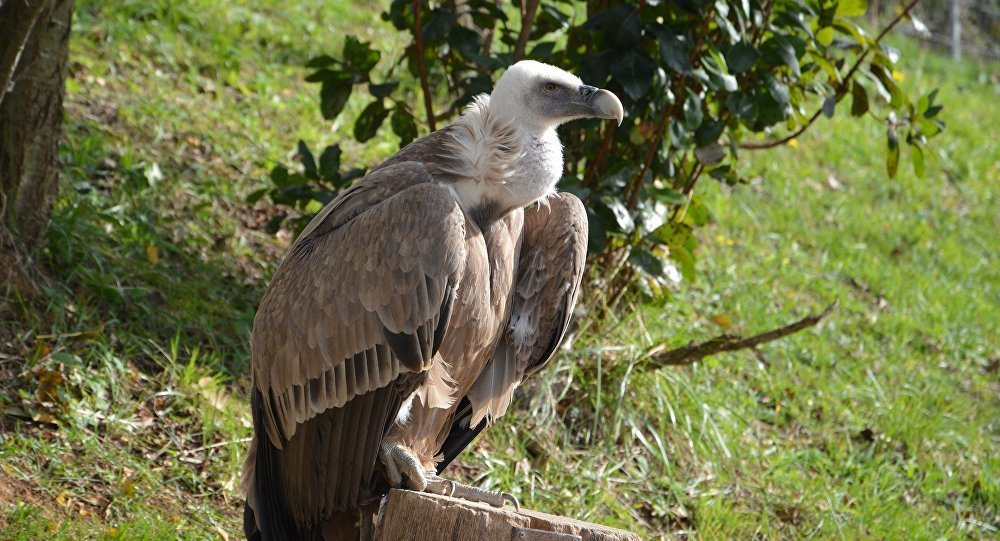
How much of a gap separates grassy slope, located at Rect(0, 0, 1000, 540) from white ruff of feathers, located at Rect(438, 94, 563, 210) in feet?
5.66

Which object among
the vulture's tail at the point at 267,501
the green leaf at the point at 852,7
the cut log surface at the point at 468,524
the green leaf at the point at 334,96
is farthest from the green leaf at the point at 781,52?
the vulture's tail at the point at 267,501

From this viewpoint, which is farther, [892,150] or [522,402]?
[522,402]

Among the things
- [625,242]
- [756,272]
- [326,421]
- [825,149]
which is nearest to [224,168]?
[625,242]

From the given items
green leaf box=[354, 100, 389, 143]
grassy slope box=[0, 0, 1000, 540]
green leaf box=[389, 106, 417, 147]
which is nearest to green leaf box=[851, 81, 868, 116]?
grassy slope box=[0, 0, 1000, 540]

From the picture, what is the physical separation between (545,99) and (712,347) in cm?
200

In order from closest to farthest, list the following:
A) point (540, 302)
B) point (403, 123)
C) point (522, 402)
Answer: point (540, 302) < point (403, 123) < point (522, 402)

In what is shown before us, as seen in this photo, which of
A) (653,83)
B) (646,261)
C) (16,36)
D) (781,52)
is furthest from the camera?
(646,261)

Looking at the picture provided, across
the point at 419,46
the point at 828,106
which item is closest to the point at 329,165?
the point at 419,46

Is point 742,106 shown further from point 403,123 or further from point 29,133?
point 29,133

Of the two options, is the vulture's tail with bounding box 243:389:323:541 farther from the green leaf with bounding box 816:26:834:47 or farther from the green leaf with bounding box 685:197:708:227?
the green leaf with bounding box 816:26:834:47

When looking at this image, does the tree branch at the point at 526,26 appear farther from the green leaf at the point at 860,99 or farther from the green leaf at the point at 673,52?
the green leaf at the point at 860,99

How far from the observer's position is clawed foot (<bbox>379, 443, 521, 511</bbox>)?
3064mm

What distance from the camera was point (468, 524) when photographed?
107 inches

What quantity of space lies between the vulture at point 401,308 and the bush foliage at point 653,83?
99 centimetres
